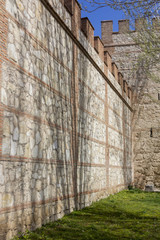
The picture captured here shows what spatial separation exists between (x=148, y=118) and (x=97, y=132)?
687 cm

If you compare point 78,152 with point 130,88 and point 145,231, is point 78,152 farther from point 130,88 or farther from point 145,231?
point 130,88

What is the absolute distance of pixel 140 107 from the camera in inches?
648

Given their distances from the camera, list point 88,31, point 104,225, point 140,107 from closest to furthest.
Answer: point 104,225 → point 88,31 → point 140,107

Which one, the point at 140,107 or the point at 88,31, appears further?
the point at 140,107

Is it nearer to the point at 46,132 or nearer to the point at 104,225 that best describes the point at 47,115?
the point at 46,132

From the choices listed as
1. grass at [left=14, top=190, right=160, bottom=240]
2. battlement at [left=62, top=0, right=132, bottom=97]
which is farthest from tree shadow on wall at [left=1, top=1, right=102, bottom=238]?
battlement at [left=62, top=0, right=132, bottom=97]

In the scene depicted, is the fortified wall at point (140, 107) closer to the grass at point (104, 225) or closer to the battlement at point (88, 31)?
the battlement at point (88, 31)

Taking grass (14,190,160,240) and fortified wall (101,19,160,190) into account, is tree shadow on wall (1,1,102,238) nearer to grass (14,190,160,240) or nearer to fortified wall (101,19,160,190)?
grass (14,190,160,240)

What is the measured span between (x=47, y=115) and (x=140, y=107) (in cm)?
1112

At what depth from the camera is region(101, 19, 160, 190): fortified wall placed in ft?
51.2

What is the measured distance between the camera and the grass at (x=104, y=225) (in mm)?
5047

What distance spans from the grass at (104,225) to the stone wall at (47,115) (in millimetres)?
278

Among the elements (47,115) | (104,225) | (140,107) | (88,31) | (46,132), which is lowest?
(104,225)

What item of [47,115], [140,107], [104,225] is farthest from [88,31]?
[140,107]
